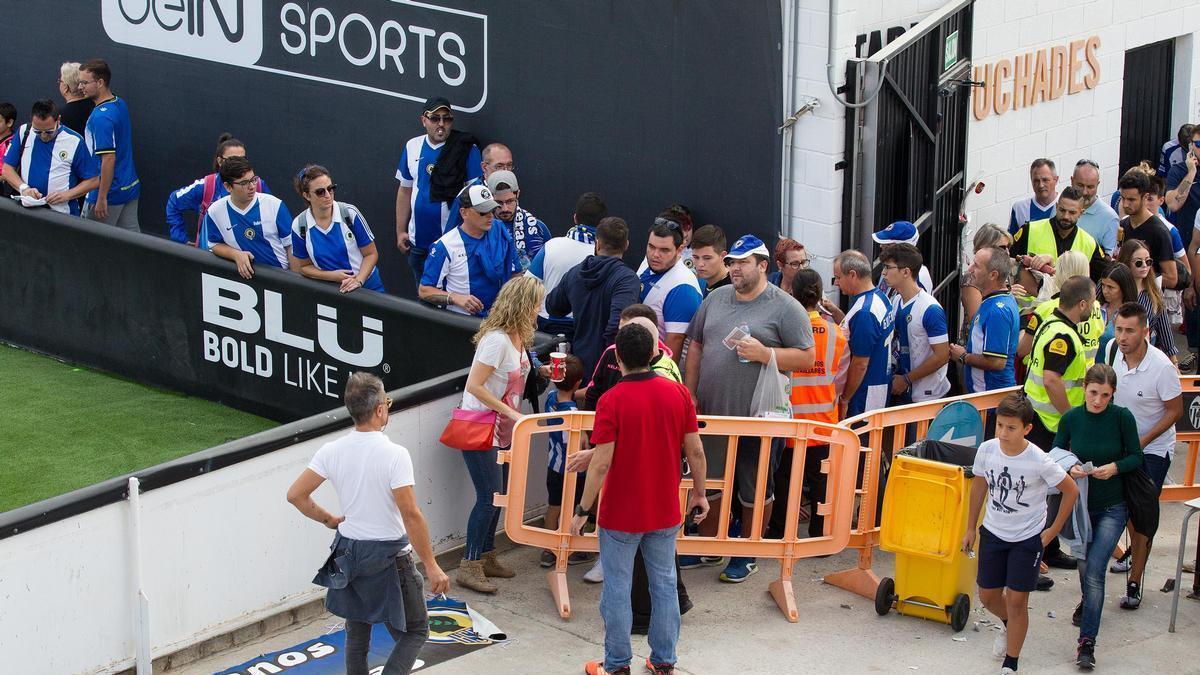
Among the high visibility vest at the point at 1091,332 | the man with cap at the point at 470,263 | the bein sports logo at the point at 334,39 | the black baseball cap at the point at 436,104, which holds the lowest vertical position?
the high visibility vest at the point at 1091,332

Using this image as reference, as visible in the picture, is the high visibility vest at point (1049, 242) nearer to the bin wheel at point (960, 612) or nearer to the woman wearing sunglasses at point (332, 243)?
the bin wheel at point (960, 612)

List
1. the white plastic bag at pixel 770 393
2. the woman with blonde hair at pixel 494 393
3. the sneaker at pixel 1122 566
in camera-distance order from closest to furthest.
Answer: the woman with blonde hair at pixel 494 393 < the white plastic bag at pixel 770 393 < the sneaker at pixel 1122 566

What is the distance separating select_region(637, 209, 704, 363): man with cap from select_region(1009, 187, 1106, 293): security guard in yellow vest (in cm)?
271

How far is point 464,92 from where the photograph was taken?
1227 centimetres

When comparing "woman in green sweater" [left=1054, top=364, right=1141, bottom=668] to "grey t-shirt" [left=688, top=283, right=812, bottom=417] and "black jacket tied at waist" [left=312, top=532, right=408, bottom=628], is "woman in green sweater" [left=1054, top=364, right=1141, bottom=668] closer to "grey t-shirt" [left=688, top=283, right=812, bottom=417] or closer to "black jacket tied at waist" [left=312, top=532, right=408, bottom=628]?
"grey t-shirt" [left=688, top=283, right=812, bottom=417]

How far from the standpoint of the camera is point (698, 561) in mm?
8320

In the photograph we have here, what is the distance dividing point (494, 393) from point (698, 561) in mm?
1551

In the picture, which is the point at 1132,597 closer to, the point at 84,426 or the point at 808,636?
the point at 808,636

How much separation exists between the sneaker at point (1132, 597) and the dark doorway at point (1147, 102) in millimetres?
6868

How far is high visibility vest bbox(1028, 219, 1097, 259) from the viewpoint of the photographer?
1018cm

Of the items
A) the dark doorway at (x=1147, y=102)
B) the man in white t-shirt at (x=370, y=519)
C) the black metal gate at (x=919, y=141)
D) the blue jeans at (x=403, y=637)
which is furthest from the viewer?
the dark doorway at (x=1147, y=102)

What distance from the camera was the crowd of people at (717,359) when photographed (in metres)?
6.62

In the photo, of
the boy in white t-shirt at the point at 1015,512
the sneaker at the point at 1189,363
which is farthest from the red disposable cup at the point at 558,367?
the sneaker at the point at 1189,363

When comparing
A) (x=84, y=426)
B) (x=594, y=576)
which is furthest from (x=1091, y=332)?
(x=84, y=426)
